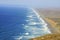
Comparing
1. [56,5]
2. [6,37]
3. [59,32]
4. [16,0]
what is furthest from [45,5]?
[6,37]

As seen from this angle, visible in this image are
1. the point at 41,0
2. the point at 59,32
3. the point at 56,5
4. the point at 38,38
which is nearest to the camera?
the point at 38,38

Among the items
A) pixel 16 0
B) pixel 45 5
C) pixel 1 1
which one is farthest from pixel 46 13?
pixel 1 1

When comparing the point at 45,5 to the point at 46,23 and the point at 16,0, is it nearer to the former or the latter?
the point at 46,23

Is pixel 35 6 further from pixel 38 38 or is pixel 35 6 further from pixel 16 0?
pixel 38 38

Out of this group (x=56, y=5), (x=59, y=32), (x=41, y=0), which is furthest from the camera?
(x=41, y=0)

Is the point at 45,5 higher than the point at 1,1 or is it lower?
lower

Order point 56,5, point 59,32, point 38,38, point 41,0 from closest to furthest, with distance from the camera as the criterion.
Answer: point 38,38 → point 59,32 → point 56,5 → point 41,0

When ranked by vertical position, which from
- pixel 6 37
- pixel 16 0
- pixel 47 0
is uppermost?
pixel 16 0

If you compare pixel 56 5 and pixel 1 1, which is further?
pixel 1 1

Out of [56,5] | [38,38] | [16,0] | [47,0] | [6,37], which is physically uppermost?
[16,0]
